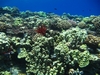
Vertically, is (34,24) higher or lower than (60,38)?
higher

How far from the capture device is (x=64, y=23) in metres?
9.67

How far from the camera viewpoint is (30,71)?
18.1 feet

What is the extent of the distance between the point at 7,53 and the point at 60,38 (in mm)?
2213

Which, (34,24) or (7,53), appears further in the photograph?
(34,24)

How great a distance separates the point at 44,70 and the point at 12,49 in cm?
188

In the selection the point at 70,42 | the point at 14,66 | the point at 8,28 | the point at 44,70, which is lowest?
the point at 44,70

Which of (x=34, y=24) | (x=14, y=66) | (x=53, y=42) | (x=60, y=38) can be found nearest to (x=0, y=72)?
(x=14, y=66)

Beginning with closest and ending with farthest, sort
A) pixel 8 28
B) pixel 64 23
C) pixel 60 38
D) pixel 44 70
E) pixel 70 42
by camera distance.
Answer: pixel 44 70, pixel 70 42, pixel 60 38, pixel 8 28, pixel 64 23

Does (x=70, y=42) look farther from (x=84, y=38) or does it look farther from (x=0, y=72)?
(x=0, y=72)

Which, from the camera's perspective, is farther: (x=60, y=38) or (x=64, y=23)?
(x=64, y=23)

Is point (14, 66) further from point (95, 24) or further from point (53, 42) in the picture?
point (95, 24)

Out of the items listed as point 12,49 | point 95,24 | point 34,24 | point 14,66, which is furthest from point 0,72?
point 95,24

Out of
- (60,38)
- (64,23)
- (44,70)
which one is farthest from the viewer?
(64,23)

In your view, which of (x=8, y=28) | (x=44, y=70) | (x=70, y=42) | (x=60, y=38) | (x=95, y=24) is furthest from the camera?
(x=95, y=24)
